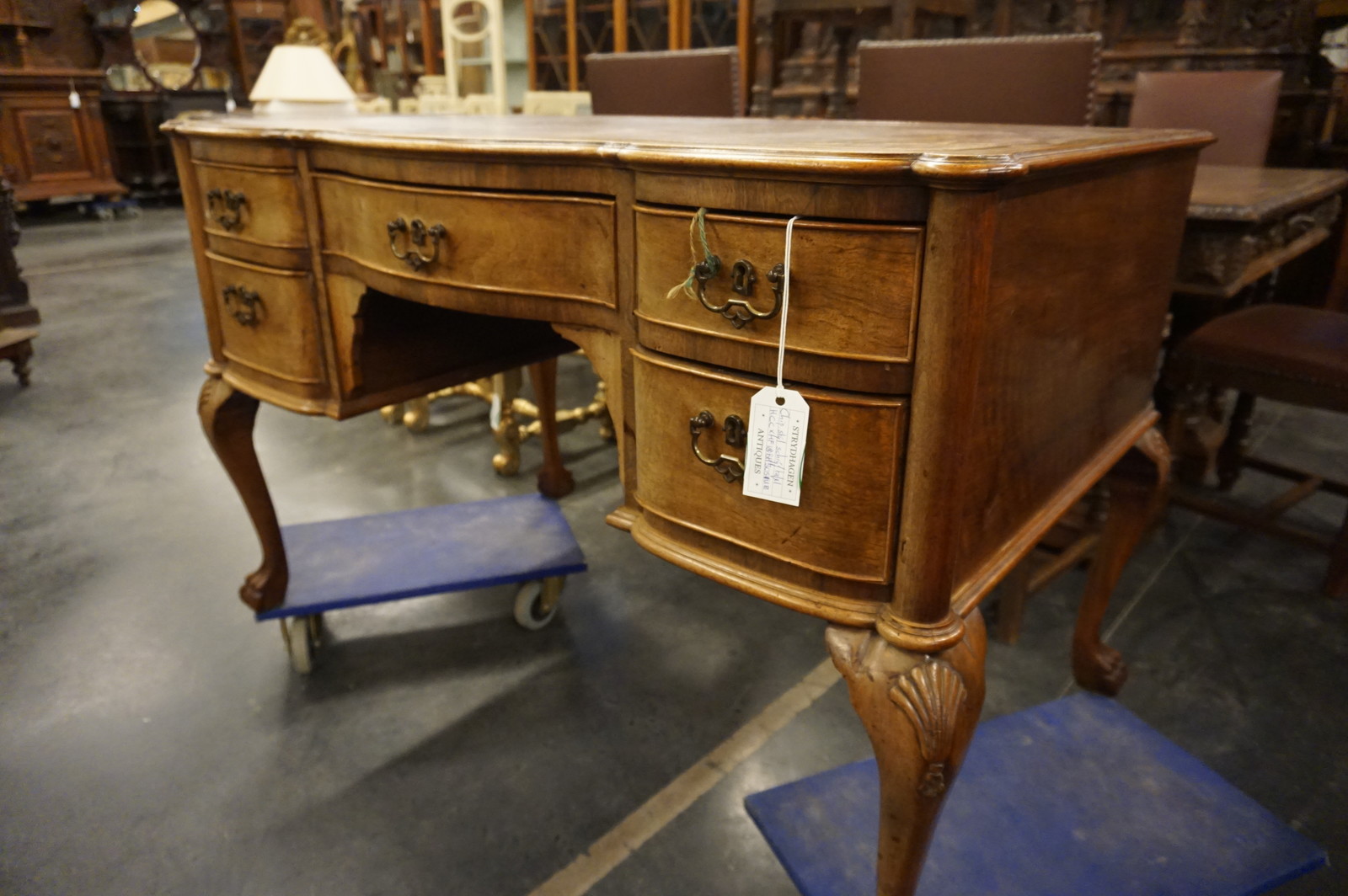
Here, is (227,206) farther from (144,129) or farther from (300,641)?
(144,129)

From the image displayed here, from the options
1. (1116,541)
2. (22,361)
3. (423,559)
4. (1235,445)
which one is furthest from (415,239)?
(22,361)

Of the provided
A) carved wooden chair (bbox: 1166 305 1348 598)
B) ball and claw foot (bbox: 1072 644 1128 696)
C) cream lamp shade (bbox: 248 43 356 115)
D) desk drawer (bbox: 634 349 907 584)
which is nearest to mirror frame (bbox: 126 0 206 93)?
cream lamp shade (bbox: 248 43 356 115)

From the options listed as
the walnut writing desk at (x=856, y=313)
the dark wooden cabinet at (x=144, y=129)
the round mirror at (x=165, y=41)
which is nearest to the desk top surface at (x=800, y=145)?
the walnut writing desk at (x=856, y=313)

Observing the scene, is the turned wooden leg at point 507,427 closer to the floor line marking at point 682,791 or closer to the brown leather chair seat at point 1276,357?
the floor line marking at point 682,791

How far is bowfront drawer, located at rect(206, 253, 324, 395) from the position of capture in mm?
1383

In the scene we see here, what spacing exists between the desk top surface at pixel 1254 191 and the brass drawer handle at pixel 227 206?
4.87ft

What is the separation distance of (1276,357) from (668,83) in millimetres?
1825

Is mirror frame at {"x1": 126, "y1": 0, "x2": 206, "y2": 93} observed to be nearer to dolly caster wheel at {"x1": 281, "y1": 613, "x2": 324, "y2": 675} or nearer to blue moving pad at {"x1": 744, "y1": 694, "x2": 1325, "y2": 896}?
dolly caster wheel at {"x1": 281, "y1": 613, "x2": 324, "y2": 675}

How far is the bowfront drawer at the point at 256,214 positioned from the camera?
133 centimetres

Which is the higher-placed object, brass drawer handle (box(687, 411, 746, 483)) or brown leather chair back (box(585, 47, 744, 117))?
brown leather chair back (box(585, 47, 744, 117))

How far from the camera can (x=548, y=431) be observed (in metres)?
2.46

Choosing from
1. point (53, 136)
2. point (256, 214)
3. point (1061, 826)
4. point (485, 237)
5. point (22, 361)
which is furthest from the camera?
point (53, 136)

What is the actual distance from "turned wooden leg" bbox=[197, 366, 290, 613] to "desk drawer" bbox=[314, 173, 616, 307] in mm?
555

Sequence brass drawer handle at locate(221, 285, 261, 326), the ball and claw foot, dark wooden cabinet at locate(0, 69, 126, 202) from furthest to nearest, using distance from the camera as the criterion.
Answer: dark wooden cabinet at locate(0, 69, 126, 202)
the ball and claw foot
brass drawer handle at locate(221, 285, 261, 326)
